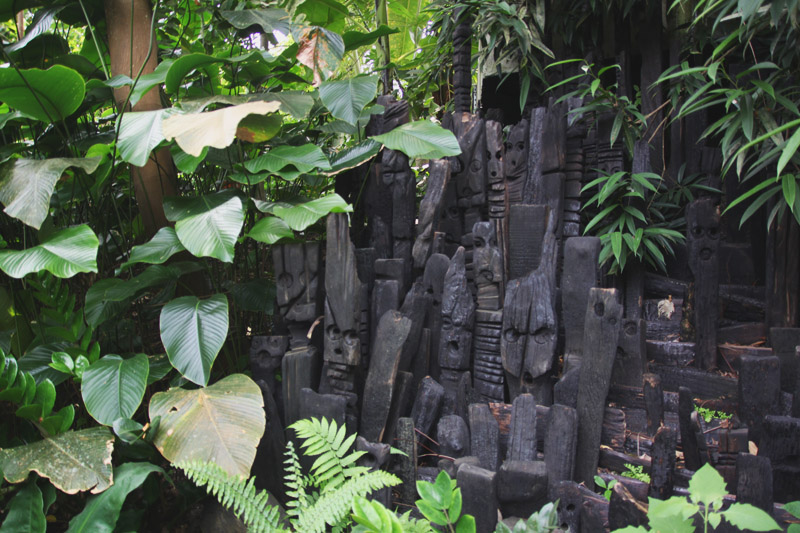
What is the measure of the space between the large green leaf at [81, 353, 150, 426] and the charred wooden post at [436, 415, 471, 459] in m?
1.15

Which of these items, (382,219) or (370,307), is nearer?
(370,307)

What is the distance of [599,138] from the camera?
331 centimetres

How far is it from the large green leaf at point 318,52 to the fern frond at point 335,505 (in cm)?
190

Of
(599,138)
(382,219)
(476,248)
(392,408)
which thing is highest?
(599,138)

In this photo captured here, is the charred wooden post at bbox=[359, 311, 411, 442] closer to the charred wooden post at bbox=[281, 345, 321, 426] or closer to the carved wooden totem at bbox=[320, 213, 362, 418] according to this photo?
the carved wooden totem at bbox=[320, 213, 362, 418]

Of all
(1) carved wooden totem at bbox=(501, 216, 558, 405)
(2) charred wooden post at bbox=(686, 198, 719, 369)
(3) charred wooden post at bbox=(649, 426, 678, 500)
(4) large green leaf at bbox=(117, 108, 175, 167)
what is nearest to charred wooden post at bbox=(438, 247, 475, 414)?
(1) carved wooden totem at bbox=(501, 216, 558, 405)

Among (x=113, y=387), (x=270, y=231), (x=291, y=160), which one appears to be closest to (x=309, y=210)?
(x=270, y=231)

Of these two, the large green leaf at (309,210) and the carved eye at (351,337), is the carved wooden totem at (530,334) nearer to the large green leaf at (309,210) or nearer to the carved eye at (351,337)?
the carved eye at (351,337)

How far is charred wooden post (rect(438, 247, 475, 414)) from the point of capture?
246 cm

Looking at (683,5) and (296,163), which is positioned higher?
(683,5)

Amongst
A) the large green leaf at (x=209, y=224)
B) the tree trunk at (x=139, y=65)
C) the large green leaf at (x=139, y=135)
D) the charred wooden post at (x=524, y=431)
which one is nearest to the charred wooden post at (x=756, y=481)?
the charred wooden post at (x=524, y=431)

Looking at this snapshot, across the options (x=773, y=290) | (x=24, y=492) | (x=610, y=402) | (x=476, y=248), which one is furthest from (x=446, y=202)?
(x=24, y=492)

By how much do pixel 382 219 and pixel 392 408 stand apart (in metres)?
1.20

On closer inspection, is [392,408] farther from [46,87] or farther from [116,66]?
[116,66]
